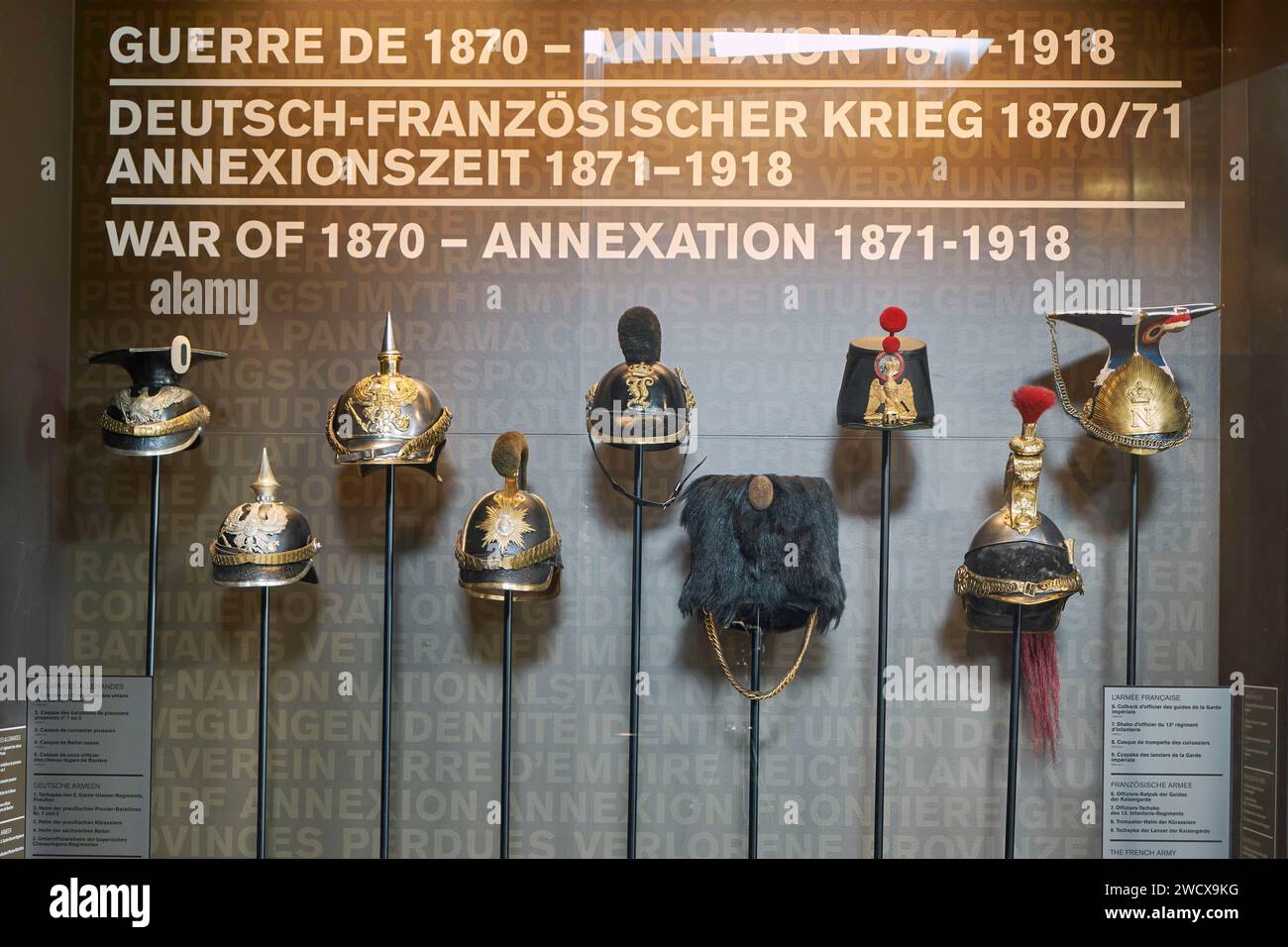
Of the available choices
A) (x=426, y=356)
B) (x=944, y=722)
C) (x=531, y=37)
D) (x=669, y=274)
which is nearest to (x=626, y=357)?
Answer: (x=669, y=274)

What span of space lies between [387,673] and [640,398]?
0.90m

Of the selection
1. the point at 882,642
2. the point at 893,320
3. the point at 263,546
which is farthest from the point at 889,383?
the point at 263,546

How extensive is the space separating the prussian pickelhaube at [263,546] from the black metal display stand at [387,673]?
19 centimetres

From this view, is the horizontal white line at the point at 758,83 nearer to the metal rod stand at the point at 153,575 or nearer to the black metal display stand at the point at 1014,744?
the metal rod stand at the point at 153,575

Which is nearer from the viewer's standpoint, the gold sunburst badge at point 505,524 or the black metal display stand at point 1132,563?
the gold sunburst badge at point 505,524

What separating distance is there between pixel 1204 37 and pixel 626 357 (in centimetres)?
155

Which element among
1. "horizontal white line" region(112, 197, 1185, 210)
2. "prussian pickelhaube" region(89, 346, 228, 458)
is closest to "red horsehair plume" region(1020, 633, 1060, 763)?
"horizontal white line" region(112, 197, 1185, 210)

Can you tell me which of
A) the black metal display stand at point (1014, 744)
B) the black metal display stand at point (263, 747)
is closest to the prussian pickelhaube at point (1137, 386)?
the black metal display stand at point (1014, 744)

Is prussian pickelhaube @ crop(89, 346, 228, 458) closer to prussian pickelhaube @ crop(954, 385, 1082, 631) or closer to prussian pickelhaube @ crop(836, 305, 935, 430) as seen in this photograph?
prussian pickelhaube @ crop(836, 305, 935, 430)

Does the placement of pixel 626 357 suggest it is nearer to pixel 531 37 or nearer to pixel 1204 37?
pixel 531 37

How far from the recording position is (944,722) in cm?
303

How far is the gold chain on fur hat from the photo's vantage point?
9.66ft

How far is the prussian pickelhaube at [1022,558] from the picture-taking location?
279cm

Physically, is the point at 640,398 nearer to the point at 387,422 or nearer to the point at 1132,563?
the point at 387,422
